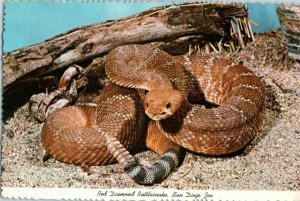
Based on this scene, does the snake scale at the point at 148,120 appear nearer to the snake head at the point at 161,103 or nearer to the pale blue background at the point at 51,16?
the snake head at the point at 161,103

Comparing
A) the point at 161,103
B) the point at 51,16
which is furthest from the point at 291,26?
the point at 51,16

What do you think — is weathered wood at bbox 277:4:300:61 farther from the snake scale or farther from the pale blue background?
the snake scale

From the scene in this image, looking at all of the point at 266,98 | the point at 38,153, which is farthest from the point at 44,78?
the point at 266,98

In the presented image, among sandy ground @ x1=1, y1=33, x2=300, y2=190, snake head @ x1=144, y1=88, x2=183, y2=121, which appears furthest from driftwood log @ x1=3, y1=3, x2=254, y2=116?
snake head @ x1=144, y1=88, x2=183, y2=121

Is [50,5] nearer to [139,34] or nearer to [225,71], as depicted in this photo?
[139,34]

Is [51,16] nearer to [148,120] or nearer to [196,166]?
[148,120]

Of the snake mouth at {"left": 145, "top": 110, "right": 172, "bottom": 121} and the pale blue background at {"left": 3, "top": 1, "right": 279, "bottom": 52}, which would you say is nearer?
the snake mouth at {"left": 145, "top": 110, "right": 172, "bottom": 121}
